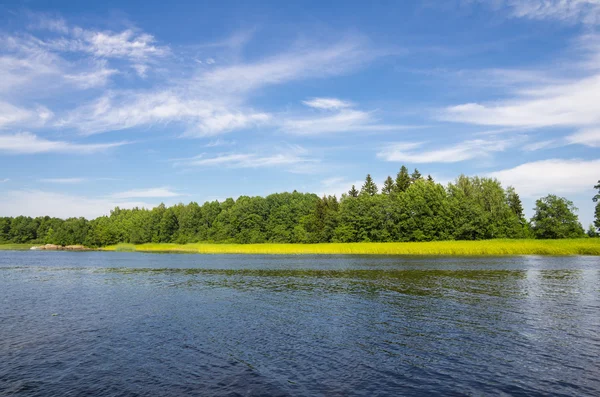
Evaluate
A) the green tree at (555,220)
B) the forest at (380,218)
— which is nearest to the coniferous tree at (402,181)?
the forest at (380,218)

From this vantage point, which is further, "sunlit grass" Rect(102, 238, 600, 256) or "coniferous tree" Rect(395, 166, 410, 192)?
"coniferous tree" Rect(395, 166, 410, 192)

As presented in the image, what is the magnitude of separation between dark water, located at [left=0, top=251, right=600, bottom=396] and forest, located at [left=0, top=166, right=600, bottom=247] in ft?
272

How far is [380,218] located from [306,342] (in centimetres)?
10565

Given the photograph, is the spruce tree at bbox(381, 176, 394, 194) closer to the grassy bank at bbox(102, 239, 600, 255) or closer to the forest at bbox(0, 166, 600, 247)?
the forest at bbox(0, 166, 600, 247)

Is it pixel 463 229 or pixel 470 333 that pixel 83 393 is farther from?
pixel 463 229

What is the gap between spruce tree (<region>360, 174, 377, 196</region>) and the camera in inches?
5556

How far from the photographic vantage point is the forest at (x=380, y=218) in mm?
108812

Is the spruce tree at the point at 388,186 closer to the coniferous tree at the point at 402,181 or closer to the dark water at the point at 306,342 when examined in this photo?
the coniferous tree at the point at 402,181

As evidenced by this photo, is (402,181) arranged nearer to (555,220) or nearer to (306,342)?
(555,220)

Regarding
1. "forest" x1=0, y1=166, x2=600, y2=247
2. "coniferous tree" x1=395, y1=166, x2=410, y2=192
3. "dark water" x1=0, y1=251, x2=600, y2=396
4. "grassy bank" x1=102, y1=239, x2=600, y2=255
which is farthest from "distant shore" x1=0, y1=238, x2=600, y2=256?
"coniferous tree" x1=395, y1=166, x2=410, y2=192

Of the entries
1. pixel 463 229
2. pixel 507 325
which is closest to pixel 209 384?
pixel 507 325

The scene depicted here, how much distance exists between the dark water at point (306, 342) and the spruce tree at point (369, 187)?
362ft

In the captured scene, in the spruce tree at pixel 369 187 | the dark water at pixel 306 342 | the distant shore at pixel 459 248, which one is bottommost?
the dark water at pixel 306 342

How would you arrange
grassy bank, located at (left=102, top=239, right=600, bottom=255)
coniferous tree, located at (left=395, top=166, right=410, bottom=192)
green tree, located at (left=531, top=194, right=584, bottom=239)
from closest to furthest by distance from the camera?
grassy bank, located at (left=102, top=239, right=600, bottom=255)
green tree, located at (left=531, top=194, right=584, bottom=239)
coniferous tree, located at (left=395, top=166, right=410, bottom=192)
